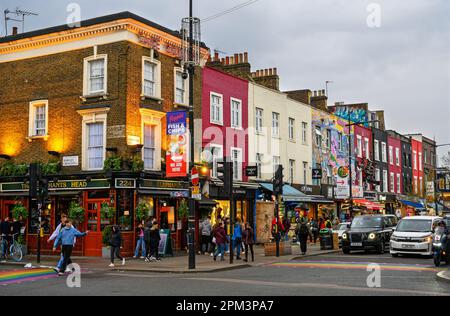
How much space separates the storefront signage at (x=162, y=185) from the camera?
24.3 metres

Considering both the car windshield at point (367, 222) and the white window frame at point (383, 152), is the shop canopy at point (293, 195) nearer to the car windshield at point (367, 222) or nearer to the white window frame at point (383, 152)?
the car windshield at point (367, 222)

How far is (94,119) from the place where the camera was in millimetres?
25156

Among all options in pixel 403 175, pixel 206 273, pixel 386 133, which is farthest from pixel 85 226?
pixel 403 175

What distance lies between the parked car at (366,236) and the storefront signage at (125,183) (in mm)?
10108

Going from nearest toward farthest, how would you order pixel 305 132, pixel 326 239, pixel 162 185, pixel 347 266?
pixel 347 266 < pixel 162 185 < pixel 326 239 < pixel 305 132

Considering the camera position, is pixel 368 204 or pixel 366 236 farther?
pixel 368 204

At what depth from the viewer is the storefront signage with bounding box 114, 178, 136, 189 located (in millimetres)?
23688

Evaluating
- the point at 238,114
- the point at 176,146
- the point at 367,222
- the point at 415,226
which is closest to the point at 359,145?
the point at 238,114

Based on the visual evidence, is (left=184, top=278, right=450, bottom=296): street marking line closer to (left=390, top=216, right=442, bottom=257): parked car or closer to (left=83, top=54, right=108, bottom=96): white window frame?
(left=390, top=216, right=442, bottom=257): parked car

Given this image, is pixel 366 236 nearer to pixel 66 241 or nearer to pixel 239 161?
pixel 239 161

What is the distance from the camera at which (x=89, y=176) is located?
2438cm

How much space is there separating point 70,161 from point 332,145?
938 inches

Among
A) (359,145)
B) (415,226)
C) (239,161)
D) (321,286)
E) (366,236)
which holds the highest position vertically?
(359,145)

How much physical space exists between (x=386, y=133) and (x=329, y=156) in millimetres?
14626
